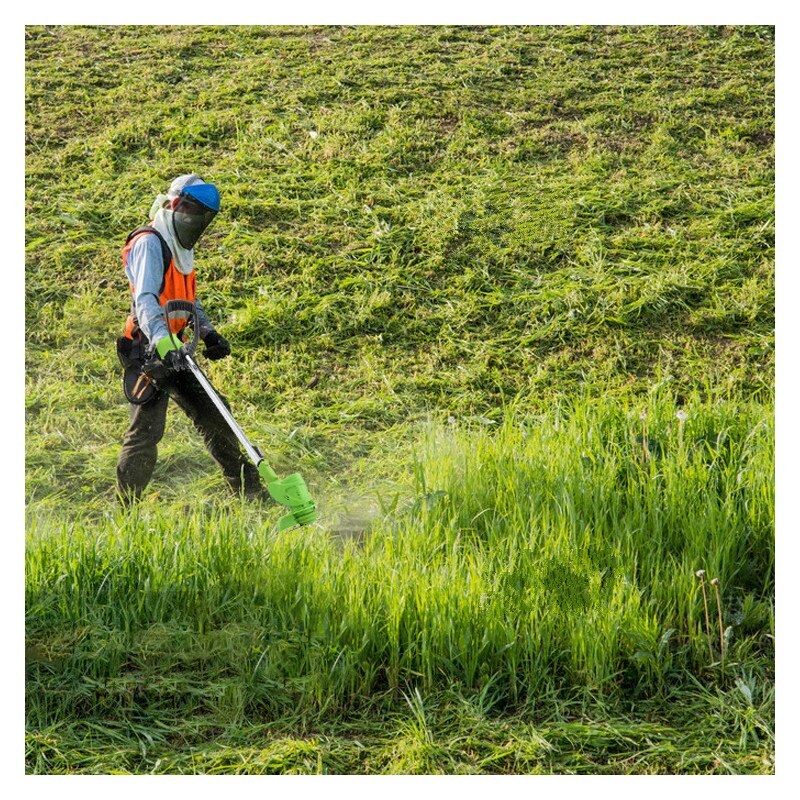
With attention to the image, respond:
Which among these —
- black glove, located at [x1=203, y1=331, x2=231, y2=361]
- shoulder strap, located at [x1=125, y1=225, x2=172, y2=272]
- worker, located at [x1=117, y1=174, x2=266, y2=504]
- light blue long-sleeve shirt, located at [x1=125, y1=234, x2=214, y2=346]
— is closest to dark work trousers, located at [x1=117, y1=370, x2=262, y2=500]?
worker, located at [x1=117, y1=174, x2=266, y2=504]

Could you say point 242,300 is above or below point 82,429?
above

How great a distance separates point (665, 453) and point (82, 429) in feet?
7.54

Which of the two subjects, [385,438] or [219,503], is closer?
[219,503]

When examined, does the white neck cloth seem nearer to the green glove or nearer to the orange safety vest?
the orange safety vest

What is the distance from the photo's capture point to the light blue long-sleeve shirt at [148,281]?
12.0 ft

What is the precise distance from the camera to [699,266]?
14.5 ft

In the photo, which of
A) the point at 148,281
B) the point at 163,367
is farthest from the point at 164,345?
the point at 148,281

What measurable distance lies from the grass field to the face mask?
0.62m

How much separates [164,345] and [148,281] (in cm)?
27

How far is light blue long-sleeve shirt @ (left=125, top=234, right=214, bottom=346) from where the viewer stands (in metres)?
3.65

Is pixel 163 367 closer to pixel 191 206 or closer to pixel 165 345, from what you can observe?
pixel 165 345

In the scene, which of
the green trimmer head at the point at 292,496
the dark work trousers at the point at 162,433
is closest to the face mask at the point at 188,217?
the dark work trousers at the point at 162,433

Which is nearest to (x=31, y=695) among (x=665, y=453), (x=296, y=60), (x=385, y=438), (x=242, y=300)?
(x=385, y=438)

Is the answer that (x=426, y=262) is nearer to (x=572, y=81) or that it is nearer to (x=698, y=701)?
(x=572, y=81)
